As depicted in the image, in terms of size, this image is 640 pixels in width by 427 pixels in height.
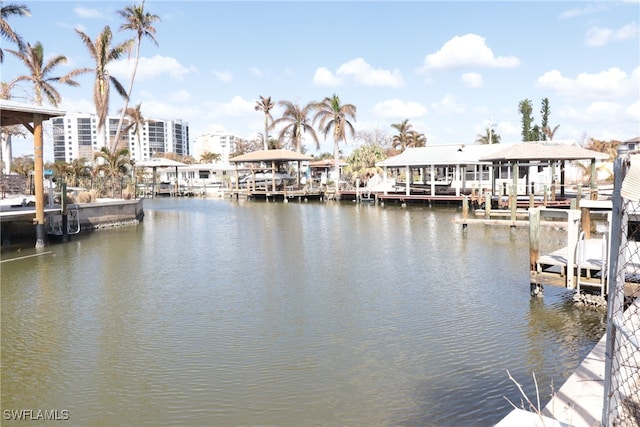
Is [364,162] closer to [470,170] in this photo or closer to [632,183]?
[470,170]

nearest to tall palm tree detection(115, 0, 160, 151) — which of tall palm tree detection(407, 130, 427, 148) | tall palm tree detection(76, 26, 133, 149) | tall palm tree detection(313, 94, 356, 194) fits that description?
tall palm tree detection(76, 26, 133, 149)

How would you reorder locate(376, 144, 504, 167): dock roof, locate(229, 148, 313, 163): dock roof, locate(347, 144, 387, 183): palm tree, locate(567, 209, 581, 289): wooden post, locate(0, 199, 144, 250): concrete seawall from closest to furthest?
locate(567, 209, 581, 289): wooden post, locate(0, 199, 144, 250): concrete seawall, locate(376, 144, 504, 167): dock roof, locate(229, 148, 313, 163): dock roof, locate(347, 144, 387, 183): palm tree

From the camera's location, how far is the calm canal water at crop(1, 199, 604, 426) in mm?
6984

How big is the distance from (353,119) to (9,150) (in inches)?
1213

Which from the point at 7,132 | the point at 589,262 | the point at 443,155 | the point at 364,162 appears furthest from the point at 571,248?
the point at 364,162

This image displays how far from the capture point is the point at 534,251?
11438mm

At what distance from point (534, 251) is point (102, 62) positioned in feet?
127

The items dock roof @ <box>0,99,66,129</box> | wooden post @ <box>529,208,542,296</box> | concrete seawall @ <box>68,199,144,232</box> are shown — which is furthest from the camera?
concrete seawall @ <box>68,199,144,232</box>

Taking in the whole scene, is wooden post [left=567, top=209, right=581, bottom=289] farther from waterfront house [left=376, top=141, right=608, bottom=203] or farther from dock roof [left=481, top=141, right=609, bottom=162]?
waterfront house [left=376, top=141, right=608, bottom=203]

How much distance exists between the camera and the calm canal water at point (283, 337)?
6984 millimetres

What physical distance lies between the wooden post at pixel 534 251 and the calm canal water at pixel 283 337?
49 centimetres

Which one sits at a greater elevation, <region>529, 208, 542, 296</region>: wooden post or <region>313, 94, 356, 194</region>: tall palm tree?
<region>313, 94, 356, 194</region>: tall palm tree

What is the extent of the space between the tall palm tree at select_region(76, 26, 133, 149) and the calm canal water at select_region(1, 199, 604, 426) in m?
25.8

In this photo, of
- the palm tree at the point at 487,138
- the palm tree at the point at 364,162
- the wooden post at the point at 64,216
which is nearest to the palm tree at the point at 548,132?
the palm tree at the point at 487,138
